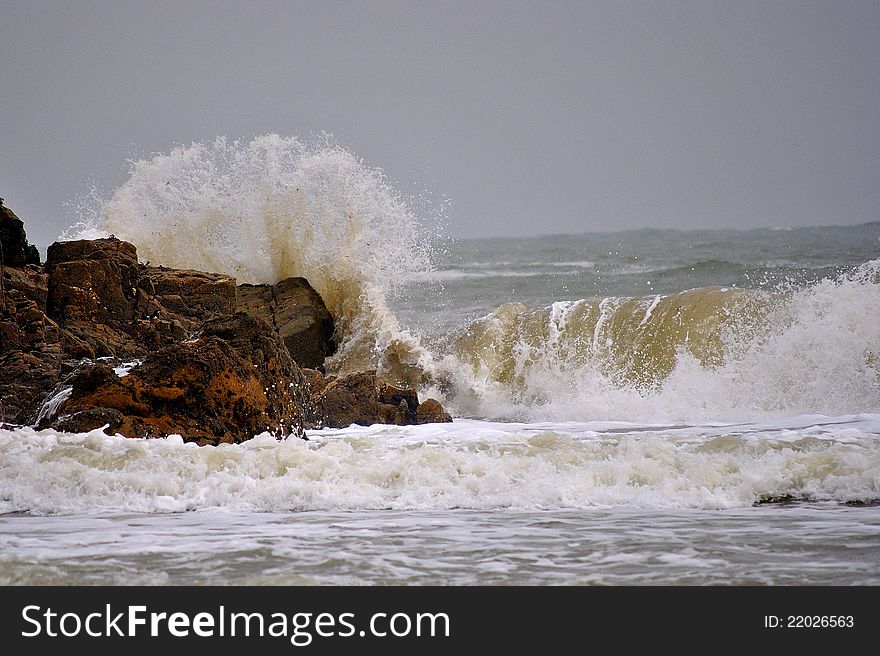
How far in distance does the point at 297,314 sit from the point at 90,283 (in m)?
3.29

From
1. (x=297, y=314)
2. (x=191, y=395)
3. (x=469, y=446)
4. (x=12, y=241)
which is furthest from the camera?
(x=297, y=314)

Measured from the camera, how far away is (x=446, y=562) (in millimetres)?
3357

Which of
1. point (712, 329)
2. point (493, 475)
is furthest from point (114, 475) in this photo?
point (712, 329)

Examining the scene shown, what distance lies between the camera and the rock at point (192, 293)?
25.5 feet

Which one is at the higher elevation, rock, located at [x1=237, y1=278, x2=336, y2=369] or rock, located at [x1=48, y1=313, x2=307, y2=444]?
rock, located at [x1=237, y1=278, x2=336, y2=369]

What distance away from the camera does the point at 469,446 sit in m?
5.66

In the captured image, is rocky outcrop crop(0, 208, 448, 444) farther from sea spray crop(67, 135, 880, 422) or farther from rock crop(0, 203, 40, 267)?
sea spray crop(67, 135, 880, 422)

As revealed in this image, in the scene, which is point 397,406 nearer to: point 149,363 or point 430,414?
point 430,414

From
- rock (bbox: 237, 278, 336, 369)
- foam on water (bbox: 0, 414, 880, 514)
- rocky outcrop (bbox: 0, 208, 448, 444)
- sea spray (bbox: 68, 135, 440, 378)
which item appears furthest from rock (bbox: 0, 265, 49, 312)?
sea spray (bbox: 68, 135, 440, 378)

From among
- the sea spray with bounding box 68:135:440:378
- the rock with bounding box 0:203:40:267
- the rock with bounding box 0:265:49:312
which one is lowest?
the rock with bounding box 0:265:49:312

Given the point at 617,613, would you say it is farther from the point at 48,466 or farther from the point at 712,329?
the point at 712,329

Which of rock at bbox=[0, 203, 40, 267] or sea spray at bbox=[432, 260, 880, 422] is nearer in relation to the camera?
rock at bbox=[0, 203, 40, 267]

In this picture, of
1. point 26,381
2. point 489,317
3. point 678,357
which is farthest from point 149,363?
point 489,317

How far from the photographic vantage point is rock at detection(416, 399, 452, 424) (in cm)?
746
